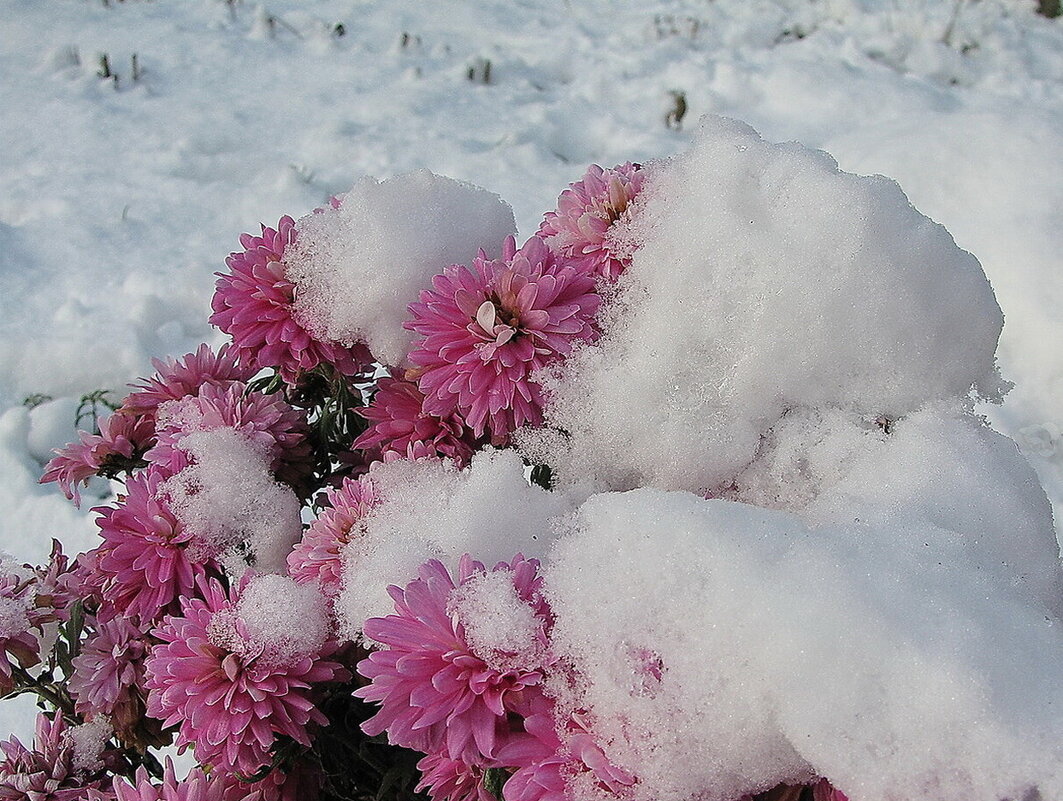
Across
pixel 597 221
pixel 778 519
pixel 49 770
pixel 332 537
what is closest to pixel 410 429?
pixel 332 537

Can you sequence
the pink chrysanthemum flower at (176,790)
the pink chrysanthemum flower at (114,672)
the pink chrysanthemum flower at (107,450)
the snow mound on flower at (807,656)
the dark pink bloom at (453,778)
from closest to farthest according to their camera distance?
the snow mound on flower at (807,656), the dark pink bloom at (453,778), the pink chrysanthemum flower at (176,790), the pink chrysanthemum flower at (114,672), the pink chrysanthemum flower at (107,450)

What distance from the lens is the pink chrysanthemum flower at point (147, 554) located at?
0.82 meters

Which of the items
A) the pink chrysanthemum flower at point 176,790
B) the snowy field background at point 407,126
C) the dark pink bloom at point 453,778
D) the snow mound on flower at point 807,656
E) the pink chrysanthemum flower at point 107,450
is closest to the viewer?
the snow mound on flower at point 807,656

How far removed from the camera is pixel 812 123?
9.96ft

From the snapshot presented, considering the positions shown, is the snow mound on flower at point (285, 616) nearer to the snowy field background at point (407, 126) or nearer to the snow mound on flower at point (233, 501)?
the snow mound on flower at point (233, 501)

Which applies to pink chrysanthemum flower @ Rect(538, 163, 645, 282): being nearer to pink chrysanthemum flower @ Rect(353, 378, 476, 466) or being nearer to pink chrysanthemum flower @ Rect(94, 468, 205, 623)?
pink chrysanthemum flower @ Rect(353, 378, 476, 466)

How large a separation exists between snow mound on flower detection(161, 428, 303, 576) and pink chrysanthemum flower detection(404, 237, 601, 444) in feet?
0.72

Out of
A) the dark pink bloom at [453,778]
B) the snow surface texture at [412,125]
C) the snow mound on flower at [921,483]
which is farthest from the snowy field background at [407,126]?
the snow mound on flower at [921,483]

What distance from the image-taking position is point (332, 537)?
0.77 metres

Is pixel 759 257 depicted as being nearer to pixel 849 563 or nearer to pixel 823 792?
pixel 849 563

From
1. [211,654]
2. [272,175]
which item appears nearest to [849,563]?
[211,654]

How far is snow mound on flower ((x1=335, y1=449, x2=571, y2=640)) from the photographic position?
0.70 metres

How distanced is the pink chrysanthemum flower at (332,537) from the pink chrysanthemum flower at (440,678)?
17 centimetres

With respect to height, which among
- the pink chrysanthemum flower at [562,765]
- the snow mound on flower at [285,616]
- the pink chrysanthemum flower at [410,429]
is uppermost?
the pink chrysanthemum flower at [562,765]
